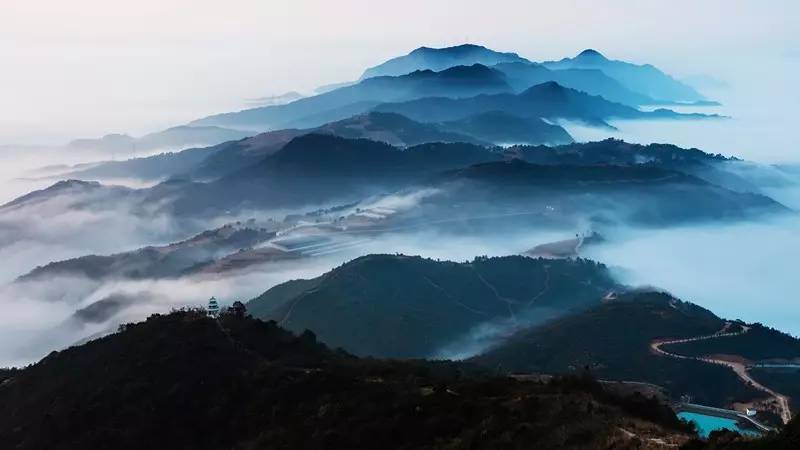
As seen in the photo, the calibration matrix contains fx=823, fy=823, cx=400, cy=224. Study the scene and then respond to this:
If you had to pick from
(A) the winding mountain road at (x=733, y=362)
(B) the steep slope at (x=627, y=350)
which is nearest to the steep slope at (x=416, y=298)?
(B) the steep slope at (x=627, y=350)

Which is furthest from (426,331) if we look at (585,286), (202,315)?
(202,315)

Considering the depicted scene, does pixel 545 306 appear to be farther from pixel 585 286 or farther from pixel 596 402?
pixel 596 402

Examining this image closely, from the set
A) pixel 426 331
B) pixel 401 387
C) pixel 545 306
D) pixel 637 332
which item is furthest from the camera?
pixel 545 306

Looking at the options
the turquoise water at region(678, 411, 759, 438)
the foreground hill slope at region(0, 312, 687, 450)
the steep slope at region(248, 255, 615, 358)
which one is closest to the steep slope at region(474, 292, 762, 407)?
the turquoise water at region(678, 411, 759, 438)

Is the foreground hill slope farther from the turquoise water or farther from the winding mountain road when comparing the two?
the winding mountain road

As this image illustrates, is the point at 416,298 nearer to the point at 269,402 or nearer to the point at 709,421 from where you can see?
the point at 709,421
